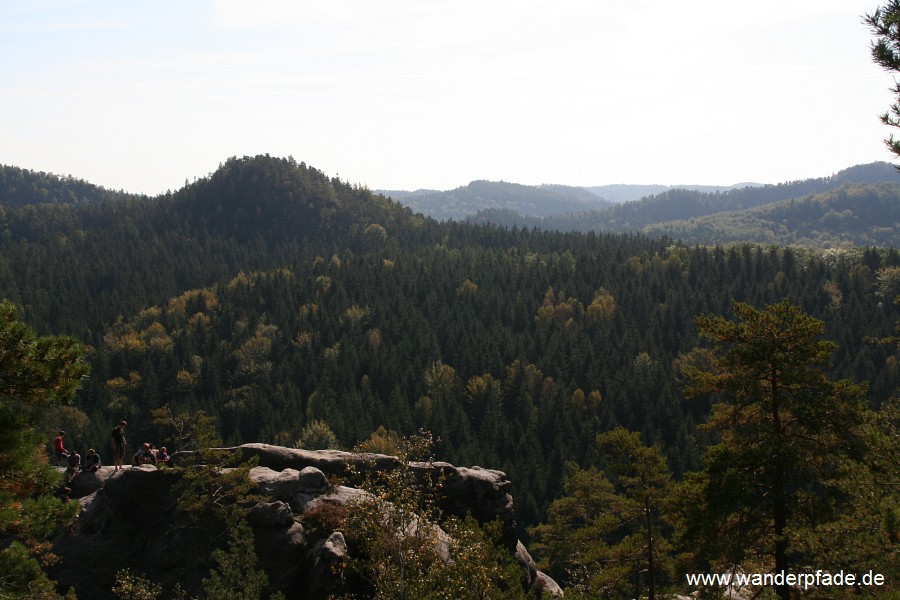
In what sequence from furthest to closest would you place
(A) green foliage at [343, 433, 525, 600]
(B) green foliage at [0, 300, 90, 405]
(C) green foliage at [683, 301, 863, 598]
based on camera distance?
1. (C) green foliage at [683, 301, 863, 598]
2. (A) green foliage at [343, 433, 525, 600]
3. (B) green foliage at [0, 300, 90, 405]

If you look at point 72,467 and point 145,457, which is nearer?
point 72,467

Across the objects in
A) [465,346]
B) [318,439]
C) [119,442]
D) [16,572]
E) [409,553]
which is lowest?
[318,439]

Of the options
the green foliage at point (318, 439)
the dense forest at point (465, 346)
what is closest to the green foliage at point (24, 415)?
the dense forest at point (465, 346)

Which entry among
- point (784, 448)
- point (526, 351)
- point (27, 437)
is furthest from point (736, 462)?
point (526, 351)

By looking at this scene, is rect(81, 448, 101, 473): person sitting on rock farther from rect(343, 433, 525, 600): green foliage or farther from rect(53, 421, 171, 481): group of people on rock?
rect(343, 433, 525, 600): green foliage

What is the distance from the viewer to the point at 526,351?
13912 cm

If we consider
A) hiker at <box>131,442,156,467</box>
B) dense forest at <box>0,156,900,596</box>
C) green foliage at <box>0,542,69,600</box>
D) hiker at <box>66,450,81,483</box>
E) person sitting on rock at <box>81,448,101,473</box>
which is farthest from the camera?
dense forest at <box>0,156,900,596</box>

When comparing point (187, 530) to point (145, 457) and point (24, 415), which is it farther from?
point (24, 415)

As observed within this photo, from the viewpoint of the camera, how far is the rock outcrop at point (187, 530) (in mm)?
29359

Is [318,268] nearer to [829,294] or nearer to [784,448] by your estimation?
[829,294]

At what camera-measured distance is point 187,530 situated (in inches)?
1211

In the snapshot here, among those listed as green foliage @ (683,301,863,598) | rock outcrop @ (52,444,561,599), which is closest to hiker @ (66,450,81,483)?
rock outcrop @ (52,444,561,599)

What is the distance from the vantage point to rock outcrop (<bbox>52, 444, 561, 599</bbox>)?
29359 millimetres

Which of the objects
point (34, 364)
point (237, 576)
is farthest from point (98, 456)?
point (34, 364)
